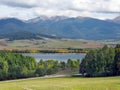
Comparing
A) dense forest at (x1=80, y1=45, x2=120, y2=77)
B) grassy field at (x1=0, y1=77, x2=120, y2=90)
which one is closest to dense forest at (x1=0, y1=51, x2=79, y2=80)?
dense forest at (x1=80, y1=45, x2=120, y2=77)

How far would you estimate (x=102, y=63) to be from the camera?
359ft

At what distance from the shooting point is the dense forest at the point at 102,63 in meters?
107

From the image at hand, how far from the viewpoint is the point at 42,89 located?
164 feet

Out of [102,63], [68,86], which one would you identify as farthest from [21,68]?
[68,86]

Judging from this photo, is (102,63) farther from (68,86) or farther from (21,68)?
(68,86)

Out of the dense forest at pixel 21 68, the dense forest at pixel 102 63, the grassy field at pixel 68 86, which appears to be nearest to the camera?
the grassy field at pixel 68 86

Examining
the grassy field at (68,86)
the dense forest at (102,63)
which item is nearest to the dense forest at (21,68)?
the dense forest at (102,63)

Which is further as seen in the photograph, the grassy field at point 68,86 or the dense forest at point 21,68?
the dense forest at point 21,68

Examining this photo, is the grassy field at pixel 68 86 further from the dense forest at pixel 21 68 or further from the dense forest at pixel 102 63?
the dense forest at pixel 21 68

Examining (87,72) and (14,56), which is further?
(14,56)

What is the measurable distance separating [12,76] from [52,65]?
28.0m

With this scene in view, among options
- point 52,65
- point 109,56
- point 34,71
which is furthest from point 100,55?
point 52,65

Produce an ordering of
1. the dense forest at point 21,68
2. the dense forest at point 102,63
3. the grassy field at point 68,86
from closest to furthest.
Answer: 1. the grassy field at point 68,86
2. the dense forest at point 102,63
3. the dense forest at point 21,68

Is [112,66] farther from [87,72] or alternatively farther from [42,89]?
[42,89]
